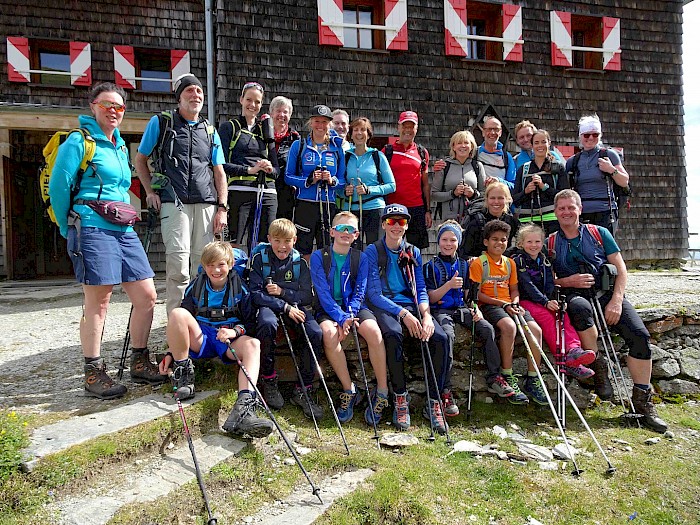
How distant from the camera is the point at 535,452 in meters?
3.69

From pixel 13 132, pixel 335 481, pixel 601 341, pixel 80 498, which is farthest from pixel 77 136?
pixel 13 132

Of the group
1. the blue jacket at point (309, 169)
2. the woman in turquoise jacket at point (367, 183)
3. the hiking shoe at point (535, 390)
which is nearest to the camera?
the hiking shoe at point (535, 390)

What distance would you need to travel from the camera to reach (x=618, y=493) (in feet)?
10.7

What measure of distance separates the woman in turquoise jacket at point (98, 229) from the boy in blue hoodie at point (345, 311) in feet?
4.51

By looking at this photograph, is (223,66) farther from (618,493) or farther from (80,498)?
(618,493)

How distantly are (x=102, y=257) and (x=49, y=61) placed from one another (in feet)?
32.4

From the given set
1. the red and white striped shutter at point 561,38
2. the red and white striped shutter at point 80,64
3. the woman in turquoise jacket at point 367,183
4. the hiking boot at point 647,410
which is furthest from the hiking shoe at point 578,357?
the red and white striped shutter at point 80,64

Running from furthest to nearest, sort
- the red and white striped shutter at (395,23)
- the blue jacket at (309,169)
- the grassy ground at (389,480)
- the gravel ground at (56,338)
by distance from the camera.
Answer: the red and white striped shutter at (395,23) → the blue jacket at (309,169) → the gravel ground at (56,338) → the grassy ground at (389,480)

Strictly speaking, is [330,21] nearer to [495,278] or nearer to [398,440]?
[495,278]

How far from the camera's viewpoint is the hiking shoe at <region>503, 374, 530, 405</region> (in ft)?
13.9

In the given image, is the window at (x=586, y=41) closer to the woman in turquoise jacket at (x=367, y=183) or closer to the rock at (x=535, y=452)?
the woman in turquoise jacket at (x=367, y=183)

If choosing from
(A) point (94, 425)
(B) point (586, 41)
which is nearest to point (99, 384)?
(A) point (94, 425)

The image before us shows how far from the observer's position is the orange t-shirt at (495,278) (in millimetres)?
4434

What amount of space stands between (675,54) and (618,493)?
40.8ft
